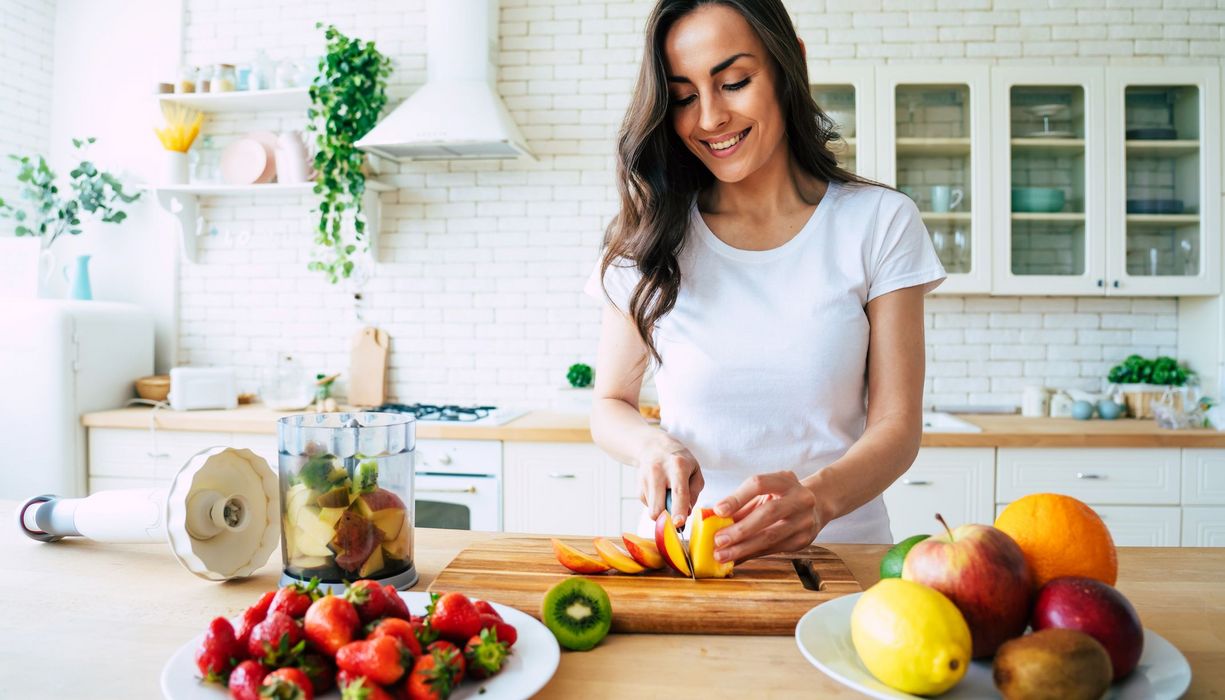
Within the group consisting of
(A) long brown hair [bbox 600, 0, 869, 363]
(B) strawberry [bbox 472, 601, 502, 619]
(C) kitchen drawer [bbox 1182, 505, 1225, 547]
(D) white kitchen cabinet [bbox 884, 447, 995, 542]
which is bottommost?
(C) kitchen drawer [bbox 1182, 505, 1225, 547]

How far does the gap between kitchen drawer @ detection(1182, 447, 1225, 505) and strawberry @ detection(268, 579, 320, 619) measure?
3.20 m

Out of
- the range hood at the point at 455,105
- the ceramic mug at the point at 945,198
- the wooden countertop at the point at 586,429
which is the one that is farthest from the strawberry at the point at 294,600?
the ceramic mug at the point at 945,198

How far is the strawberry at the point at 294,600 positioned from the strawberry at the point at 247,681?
0.06 m

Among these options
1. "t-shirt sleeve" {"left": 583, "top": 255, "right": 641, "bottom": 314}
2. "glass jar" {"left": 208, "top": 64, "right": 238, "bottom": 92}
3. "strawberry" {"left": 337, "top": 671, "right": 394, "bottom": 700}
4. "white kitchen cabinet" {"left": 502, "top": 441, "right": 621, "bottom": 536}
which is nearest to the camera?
"strawberry" {"left": 337, "top": 671, "right": 394, "bottom": 700}

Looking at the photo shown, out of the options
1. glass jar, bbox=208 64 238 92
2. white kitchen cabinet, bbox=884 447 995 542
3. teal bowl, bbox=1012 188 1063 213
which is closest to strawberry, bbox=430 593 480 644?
white kitchen cabinet, bbox=884 447 995 542

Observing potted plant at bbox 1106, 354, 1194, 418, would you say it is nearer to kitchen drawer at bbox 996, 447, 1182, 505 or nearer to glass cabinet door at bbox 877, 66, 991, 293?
kitchen drawer at bbox 996, 447, 1182, 505

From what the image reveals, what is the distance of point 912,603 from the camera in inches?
30.3

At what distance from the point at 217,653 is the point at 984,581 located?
0.72m

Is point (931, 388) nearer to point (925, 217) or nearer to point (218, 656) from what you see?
point (925, 217)

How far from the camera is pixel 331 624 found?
807mm

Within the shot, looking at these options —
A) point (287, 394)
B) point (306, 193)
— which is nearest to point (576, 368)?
point (287, 394)

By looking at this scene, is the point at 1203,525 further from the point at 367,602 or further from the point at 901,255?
the point at 367,602

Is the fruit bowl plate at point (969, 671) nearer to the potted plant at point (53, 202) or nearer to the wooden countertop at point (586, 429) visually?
the wooden countertop at point (586, 429)

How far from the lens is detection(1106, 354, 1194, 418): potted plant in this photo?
11.3 feet
